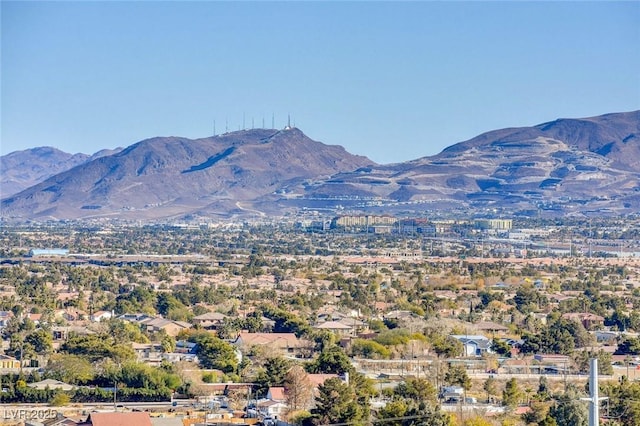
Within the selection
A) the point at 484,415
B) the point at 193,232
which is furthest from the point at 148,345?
the point at 193,232

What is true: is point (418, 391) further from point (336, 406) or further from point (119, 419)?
point (119, 419)

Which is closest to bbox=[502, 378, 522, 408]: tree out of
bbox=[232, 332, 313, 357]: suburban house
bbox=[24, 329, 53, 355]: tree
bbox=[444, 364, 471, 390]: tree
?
bbox=[444, 364, 471, 390]: tree

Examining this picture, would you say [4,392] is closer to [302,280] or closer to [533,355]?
[533,355]

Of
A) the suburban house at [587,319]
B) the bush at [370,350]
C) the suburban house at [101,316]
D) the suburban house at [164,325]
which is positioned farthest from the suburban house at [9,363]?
the suburban house at [587,319]

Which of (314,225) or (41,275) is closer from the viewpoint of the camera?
(41,275)

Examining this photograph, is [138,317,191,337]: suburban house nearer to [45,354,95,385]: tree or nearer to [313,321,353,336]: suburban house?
[313,321,353,336]: suburban house

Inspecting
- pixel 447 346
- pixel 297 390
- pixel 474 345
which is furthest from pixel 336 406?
pixel 474 345
